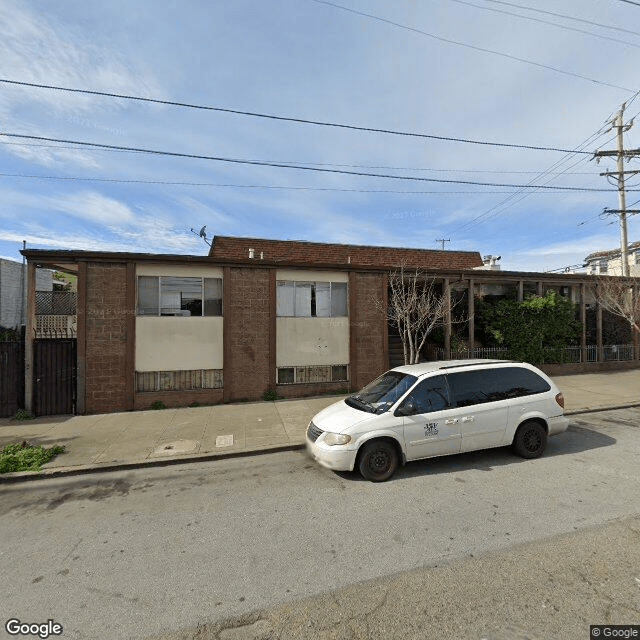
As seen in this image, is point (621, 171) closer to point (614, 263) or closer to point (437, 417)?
point (437, 417)

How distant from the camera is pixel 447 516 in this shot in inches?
162

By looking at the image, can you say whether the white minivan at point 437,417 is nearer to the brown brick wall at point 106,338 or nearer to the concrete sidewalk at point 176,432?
the concrete sidewalk at point 176,432

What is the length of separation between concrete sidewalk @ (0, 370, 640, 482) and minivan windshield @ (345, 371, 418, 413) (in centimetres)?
184

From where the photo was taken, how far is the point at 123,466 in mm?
6094

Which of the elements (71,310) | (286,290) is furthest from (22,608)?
(71,310)

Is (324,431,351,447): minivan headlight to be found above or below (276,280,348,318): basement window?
below

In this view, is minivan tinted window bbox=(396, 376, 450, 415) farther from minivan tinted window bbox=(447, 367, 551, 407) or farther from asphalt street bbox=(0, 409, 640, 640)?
asphalt street bbox=(0, 409, 640, 640)

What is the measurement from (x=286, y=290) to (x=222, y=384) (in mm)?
3809

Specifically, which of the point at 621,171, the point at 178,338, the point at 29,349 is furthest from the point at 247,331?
the point at 621,171

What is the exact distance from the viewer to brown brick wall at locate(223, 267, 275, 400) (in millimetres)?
10930

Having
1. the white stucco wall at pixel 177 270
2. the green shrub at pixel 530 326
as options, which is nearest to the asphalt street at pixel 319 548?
the white stucco wall at pixel 177 270

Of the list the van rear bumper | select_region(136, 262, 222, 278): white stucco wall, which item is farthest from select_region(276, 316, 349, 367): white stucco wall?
the van rear bumper

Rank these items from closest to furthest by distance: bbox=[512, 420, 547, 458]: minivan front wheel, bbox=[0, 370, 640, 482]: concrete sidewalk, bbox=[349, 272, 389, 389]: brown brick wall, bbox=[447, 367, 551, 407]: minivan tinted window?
bbox=[447, 367, 551, 407]: minivan tinted window
bbox=[512, 420, 547, 458]: minivan front wheel
bbox=[0, 370, 640, 482]: concrete sidewalk
bbox=[349, 272, 389, 389]: brown brick wall

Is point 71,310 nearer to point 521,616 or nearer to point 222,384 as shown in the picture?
point 222,384
